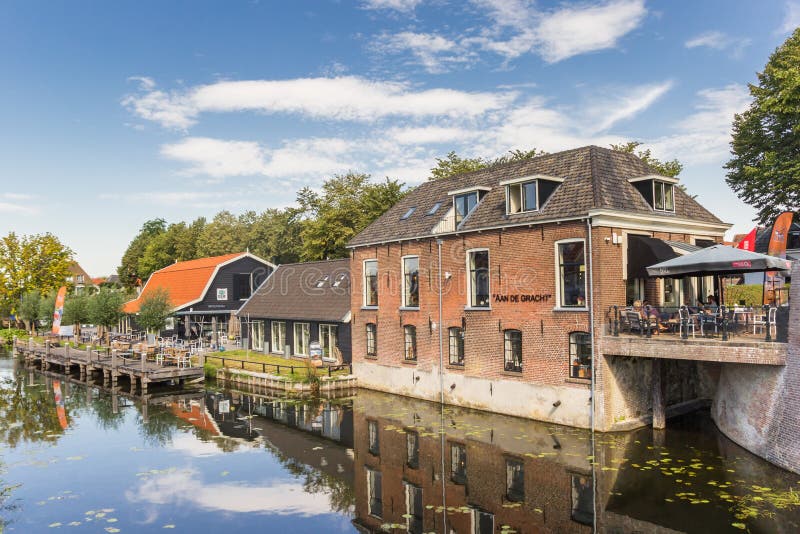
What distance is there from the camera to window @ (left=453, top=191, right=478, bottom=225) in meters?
23.0

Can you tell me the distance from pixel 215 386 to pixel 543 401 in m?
17.0

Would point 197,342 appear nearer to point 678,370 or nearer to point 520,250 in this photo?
point 520,250

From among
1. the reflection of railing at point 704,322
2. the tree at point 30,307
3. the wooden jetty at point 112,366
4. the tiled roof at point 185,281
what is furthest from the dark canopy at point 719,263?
the tree at point 30,307

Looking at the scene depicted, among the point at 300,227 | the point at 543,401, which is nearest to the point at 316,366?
the point at 543,401

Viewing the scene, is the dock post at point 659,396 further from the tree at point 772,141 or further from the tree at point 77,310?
the tree at point 77,310

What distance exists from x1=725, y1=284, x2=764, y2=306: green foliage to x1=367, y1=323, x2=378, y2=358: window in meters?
19.1

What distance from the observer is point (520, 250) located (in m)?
20.0

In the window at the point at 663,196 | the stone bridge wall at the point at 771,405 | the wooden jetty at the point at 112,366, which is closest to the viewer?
the stone bridge wall at the point at 771,405

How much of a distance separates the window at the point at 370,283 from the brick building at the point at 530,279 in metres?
0.57

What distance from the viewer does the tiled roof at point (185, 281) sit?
4266cm

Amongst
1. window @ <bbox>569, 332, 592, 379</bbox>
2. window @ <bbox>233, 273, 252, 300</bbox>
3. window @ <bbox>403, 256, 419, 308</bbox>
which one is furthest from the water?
window @ <bbox>233, 273, 252, 300</bbox>

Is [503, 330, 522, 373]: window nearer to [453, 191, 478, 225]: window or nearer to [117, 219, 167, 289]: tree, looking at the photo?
[453, 191, 478, 225]: window

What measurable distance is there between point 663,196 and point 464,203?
23.7ft

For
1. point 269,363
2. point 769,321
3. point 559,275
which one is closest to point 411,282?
point 559,275
